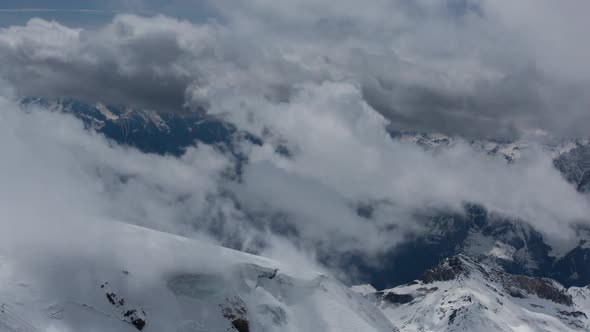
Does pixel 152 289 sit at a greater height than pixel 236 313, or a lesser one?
greater

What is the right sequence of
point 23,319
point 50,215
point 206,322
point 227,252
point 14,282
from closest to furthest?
point 23,319 < point 14,282 < point 206,322 < point 50,215 < point 227,252

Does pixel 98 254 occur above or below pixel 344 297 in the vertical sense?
above

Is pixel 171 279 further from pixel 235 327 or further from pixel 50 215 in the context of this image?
pixel 50 215

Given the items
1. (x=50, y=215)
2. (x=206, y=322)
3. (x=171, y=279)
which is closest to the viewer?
(x=206, y=322)

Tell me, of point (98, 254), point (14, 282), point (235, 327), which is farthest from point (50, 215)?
point (235, 327)

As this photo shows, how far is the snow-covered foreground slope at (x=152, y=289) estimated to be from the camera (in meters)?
125

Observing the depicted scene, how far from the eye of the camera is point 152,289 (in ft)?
474

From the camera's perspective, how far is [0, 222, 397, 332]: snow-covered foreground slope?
409 ft

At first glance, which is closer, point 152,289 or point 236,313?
point 152,289

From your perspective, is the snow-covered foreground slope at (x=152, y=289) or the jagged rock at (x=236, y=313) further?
the jagged rock at (x=236, y=313)

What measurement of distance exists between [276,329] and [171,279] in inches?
1334

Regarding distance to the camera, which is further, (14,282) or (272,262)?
(272,262)

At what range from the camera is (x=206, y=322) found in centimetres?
14312

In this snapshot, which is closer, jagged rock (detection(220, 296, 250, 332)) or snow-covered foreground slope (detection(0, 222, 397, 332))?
snow-covered foreground slope (detection(0, 222, 397, 332))
